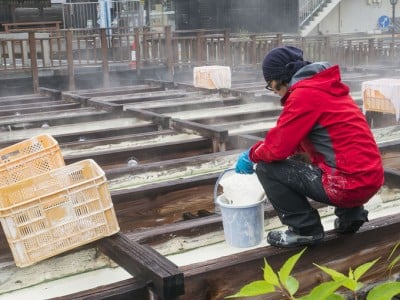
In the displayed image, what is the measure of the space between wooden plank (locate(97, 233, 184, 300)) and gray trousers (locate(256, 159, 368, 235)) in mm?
704

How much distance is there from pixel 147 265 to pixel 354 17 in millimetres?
28980

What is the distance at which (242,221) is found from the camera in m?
3.61

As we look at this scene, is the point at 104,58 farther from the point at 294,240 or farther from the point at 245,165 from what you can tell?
the point at 294,240

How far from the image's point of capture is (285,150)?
119 inches

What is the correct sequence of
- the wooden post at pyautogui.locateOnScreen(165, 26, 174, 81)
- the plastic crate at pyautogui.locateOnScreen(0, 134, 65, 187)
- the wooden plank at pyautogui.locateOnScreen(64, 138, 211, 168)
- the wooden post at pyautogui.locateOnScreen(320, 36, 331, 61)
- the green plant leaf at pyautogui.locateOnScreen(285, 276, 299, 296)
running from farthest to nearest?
the wooden post at pyautogui.locateOnScreen(320, 36, 331, 61)
the wooden post at pyautogui.locateOnScreen(165, 26, 174, 81)
the wooden plank at pyautogui.locateOnScreen(64, 138, 211, 168)
the plastic crate at pyautogui.locateOnScreen(0, 134, 65, 187)
the green plant leaf at pyautogui.locateOnScreen(285, 276, 299, 296)

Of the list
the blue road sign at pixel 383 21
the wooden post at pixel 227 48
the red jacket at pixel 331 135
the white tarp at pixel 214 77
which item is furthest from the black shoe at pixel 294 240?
the blue road sign at pixel 383 21

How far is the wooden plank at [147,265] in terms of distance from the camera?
2924 millimetres

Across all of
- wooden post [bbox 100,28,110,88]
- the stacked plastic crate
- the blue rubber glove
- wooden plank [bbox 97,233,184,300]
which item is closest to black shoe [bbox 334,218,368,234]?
the blue rubber glove

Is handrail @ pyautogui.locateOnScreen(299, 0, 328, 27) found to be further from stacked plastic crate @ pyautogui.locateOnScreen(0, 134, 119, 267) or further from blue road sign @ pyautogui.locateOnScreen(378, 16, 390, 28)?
stacked plastic crate @ pyautogui.locateOnScreen(0, 134, 119, 267)

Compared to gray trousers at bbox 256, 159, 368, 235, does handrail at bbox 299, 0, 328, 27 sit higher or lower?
higher

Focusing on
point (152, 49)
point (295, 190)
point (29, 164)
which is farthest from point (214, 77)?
point (295, 190)

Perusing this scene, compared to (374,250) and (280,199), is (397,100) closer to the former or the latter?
(374,250)

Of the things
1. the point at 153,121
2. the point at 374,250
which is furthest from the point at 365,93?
the point at 374,250

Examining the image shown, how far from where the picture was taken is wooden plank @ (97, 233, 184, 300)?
292cm
